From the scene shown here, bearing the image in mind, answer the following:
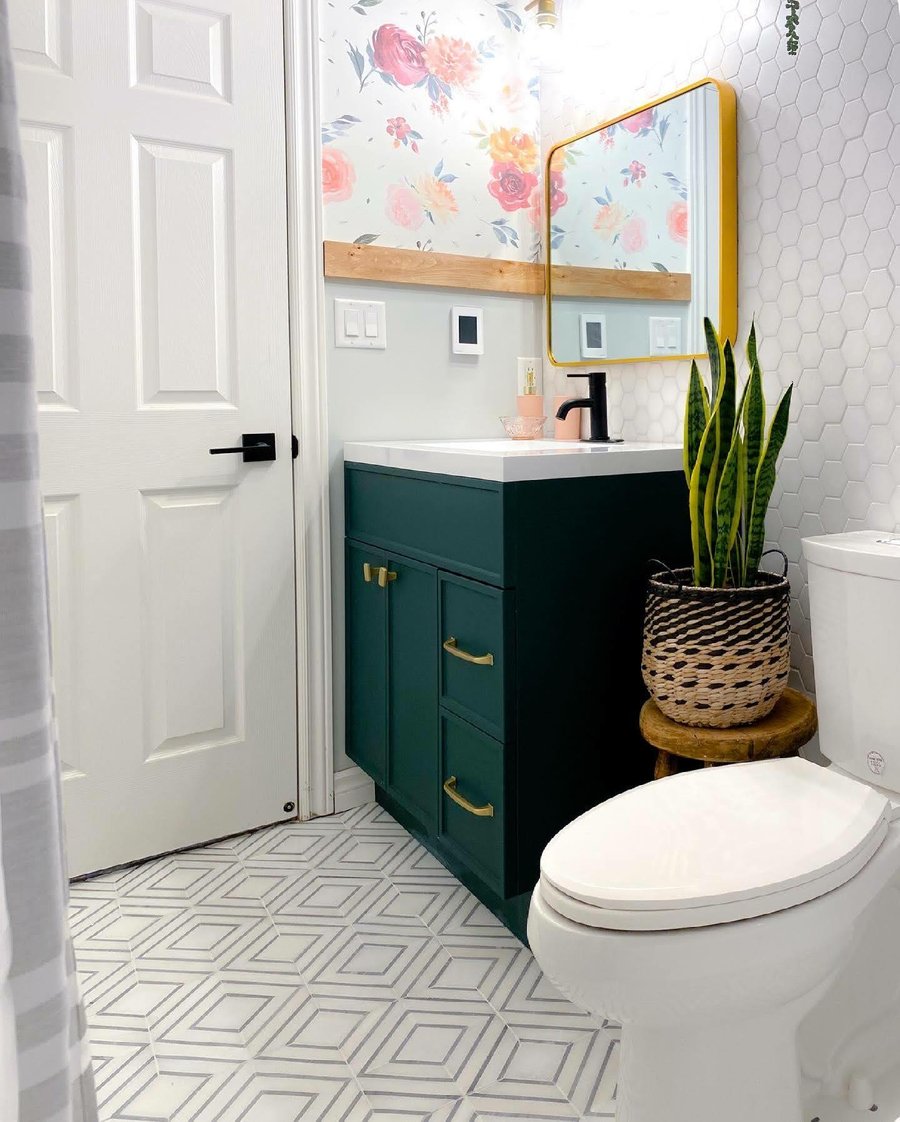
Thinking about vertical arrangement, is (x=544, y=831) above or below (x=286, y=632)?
below

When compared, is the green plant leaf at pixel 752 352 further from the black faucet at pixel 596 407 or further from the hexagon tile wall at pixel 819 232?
the black faucet at pixel 596 407

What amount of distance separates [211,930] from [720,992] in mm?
1106

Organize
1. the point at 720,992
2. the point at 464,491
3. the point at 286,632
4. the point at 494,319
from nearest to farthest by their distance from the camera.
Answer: the point at 720,992 < the point at 464,491 < the point at 286,632 < the point at 494,319

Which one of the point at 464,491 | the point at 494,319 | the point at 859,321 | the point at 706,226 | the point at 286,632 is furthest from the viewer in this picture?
the point at 494,319

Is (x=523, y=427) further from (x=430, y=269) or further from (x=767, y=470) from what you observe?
(x=767, y=470)

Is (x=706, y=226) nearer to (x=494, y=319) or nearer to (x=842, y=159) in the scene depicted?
(x=842, y=159)

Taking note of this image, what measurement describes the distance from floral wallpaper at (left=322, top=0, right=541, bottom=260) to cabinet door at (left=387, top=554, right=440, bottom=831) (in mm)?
855

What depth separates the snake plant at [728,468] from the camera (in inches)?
61.7

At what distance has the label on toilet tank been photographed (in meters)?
1.35

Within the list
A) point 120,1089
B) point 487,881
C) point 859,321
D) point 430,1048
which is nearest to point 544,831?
point 487,881

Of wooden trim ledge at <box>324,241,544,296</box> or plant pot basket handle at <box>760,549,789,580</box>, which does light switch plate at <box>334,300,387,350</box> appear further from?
plant pot basket handle at <box>760,549,789,580</box>

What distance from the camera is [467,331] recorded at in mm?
2326

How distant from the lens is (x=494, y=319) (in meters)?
2.37

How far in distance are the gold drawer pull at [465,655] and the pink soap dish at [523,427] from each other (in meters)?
0.70
